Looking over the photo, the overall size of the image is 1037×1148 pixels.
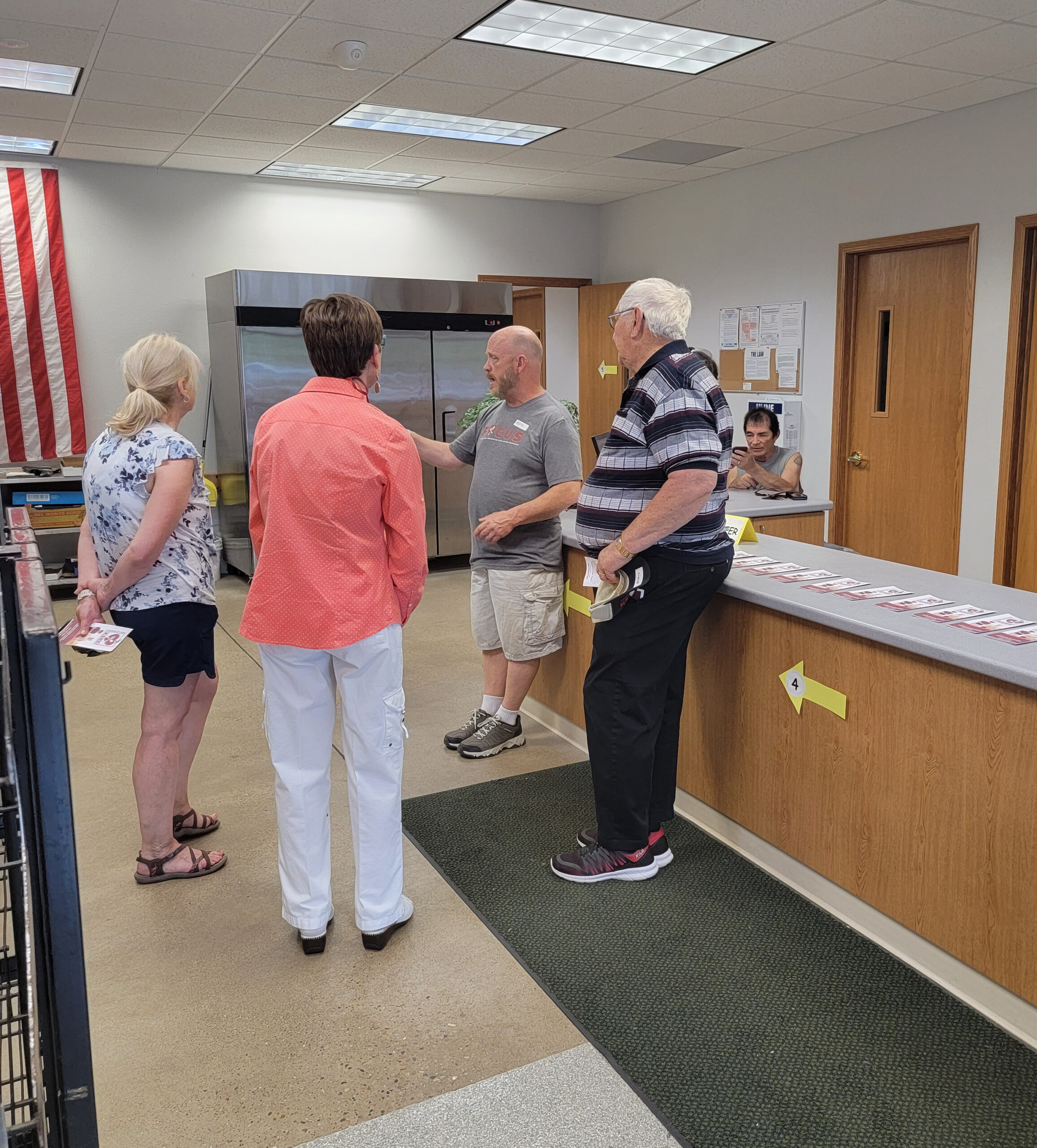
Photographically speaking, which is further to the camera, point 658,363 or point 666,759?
point 666,759

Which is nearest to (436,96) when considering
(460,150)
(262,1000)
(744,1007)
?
(460,150)

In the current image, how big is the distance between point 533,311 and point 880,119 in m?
3.86

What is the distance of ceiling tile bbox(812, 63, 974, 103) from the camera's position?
14.6 feet

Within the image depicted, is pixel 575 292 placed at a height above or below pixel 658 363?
above

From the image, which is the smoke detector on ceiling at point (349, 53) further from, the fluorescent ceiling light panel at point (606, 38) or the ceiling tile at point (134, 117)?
the ceiling tile at point (134, 117)

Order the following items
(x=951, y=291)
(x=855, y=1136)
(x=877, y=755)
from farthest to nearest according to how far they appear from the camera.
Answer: (x=951, y=291) → (x=877, y=755) → (x=855, y=1136)

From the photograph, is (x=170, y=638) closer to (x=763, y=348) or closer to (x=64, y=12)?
(x=64, y=12)

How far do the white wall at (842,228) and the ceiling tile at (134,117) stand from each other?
3545 millimetres

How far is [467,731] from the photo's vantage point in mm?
3650

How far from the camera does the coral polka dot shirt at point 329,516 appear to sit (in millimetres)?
2078

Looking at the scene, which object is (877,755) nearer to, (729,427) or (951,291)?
(729,427)

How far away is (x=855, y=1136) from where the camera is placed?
1.73m

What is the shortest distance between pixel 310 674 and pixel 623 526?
0.88 meters

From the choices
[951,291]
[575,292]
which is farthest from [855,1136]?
[575,292]
